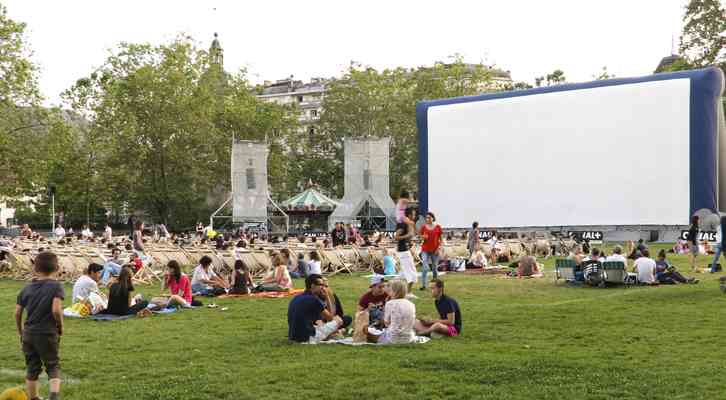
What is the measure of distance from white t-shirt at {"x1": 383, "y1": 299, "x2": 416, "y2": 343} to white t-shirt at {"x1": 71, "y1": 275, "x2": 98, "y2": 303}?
217 inches

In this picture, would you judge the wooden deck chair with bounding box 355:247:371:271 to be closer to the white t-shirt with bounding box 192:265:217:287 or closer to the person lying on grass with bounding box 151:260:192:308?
the white t-shirt with bounding box 192:265:217:287

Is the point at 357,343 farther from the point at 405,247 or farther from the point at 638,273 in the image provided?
the point at 638,273

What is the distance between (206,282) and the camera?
16.1 meters

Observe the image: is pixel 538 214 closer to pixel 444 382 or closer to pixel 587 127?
pixel 587 127

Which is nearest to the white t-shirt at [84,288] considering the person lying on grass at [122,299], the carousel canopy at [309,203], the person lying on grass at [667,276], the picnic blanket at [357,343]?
the person lying on grass at [122,299]

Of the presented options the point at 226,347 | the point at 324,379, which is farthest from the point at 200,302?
the point at 324,379

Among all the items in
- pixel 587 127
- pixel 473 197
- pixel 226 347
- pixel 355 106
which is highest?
pixel 355 106

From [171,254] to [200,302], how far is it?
8617mm

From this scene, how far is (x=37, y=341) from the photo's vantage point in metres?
6.57

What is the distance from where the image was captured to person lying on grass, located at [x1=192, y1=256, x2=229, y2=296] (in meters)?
15.9

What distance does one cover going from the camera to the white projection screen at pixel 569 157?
29.1m

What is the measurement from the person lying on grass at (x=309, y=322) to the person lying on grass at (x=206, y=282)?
5.95 metres

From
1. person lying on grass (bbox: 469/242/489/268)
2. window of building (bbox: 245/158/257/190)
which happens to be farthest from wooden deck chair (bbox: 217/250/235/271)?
window of building (bbox: 245/158/257/190)

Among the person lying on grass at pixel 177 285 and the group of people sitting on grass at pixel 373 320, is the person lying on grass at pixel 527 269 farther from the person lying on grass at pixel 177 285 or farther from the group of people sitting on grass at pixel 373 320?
the group of people sitting on grass at pixel 373 320
